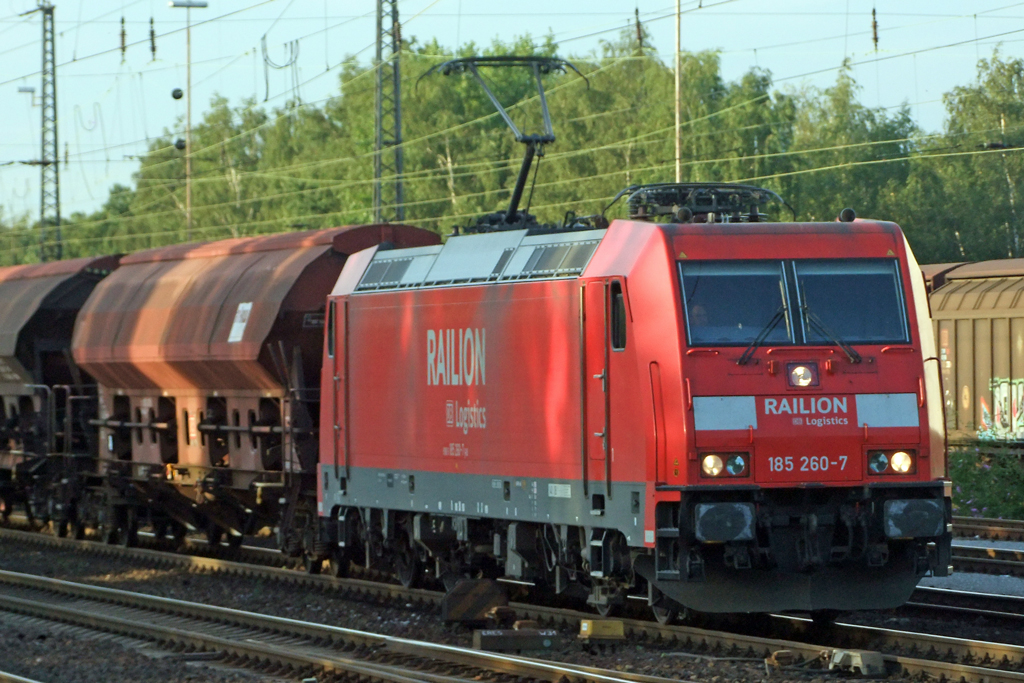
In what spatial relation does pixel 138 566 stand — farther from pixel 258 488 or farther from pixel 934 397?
pixel 934 397

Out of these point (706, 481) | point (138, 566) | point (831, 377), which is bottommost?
point (138, 566)

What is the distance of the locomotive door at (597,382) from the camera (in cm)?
1202

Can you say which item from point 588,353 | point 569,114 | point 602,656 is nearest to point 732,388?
point 588,353

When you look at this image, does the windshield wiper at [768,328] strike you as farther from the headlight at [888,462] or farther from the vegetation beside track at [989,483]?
the vegetation beside track at [989,483]

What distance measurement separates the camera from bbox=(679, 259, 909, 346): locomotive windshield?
11547 mm

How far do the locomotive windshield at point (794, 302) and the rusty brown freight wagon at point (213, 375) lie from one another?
7.16 metres

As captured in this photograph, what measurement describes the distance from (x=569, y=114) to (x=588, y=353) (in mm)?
55046

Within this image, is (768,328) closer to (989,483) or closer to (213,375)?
(213,375)

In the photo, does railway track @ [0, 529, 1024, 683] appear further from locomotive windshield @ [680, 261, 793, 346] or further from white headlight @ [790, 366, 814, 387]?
locomotive windshield @ [680, 261, 793, 346]

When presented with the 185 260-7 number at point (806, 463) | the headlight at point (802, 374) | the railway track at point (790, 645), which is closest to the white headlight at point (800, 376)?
the headlight at point (802, 374)

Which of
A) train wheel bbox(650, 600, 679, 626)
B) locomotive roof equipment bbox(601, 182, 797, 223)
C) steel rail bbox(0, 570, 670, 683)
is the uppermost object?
locomotive roof equipment bbox(601, 182, 797, 223)

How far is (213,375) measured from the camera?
19438mm

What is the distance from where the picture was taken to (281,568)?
62.6ft

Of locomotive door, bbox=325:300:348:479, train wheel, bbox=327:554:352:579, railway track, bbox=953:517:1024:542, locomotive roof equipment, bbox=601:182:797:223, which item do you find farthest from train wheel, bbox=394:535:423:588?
railway track, bbox=953:517:1024:542
